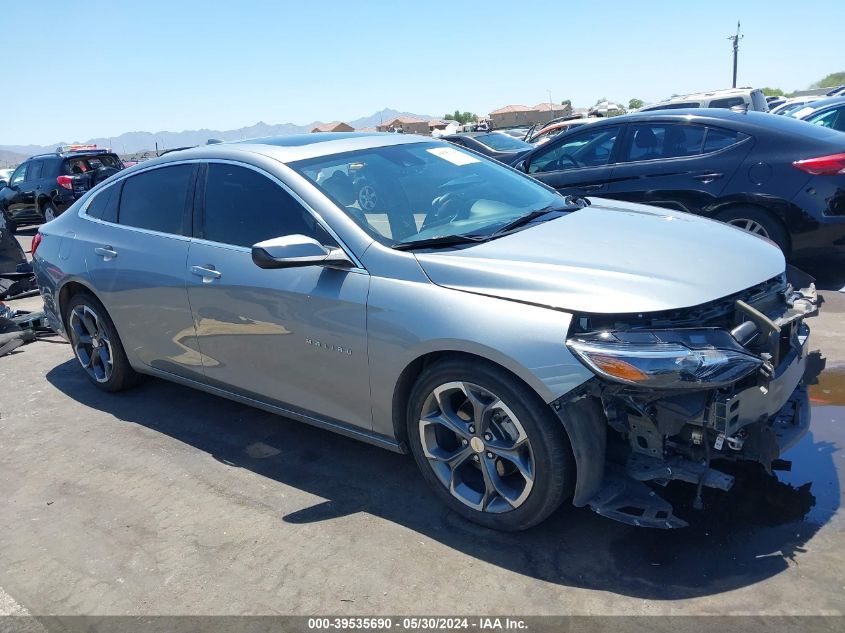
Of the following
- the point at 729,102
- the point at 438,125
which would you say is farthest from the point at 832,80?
the point at 729,102

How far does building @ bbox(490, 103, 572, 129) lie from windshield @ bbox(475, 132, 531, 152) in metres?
51.3

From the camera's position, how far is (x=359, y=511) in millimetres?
3303

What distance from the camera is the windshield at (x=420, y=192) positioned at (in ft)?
11.3

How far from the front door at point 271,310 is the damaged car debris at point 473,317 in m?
0.01

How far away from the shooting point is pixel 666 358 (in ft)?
8.14

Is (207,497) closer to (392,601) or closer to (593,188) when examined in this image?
(392,601)

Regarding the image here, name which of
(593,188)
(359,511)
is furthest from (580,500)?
(593,188)

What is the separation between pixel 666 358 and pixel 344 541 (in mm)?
1627

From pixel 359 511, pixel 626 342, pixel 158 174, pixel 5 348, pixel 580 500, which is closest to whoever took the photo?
pixel 626 342

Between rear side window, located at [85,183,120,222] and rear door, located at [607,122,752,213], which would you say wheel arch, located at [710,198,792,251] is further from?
rear side window, located at [85,183,120,222]

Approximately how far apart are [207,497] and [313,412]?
71 centimetres

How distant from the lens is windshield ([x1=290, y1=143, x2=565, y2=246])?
3430mm

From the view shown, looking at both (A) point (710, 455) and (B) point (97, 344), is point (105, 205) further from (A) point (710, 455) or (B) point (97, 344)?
(A) point (710, 455)

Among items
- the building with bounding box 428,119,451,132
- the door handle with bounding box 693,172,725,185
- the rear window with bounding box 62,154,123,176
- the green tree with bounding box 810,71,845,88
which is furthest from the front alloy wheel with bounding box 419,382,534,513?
the green tree with bounding box 810,71,845,88
